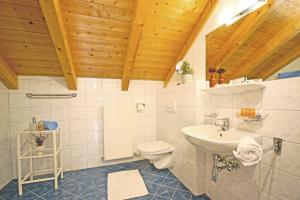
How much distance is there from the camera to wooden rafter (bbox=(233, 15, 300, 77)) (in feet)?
3.49

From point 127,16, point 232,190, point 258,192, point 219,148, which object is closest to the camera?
point 219,148

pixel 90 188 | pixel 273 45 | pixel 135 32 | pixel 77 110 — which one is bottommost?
pixel 90 188

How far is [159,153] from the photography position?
82.4 inches

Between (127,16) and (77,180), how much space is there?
233 cm

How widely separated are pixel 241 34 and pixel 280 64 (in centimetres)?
56

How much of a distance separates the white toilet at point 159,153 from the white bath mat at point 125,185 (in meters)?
0.35

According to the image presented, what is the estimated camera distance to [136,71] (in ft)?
8.29

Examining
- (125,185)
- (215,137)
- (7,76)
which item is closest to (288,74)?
(215,137)

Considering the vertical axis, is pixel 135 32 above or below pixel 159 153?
above

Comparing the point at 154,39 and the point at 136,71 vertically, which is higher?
the point at 154,39

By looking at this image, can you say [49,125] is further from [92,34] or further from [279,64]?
[279,64]

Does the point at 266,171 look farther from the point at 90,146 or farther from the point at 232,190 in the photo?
the point at 90,146

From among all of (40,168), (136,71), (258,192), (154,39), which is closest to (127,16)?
(154,39)

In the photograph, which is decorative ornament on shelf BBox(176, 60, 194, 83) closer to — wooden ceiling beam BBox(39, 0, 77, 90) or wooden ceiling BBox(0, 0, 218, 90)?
wooden ceiling BBox(0, 0, 218, 90)
